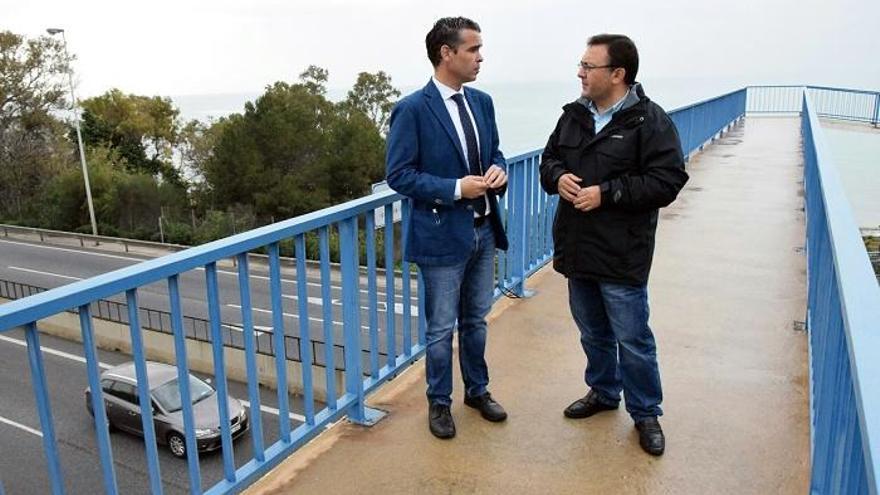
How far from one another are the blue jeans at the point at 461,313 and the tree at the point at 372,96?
5275 centimetres

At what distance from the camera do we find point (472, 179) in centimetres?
290

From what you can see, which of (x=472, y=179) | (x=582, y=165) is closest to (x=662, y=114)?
(x=582, y=165)

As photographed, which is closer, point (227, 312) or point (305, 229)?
point (305, 229)

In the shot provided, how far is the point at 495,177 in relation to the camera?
9.94 feet

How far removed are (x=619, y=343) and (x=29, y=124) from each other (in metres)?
45.6

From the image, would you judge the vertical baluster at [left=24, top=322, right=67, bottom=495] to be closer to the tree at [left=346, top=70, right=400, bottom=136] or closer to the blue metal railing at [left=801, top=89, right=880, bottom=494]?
the blue metal railing at [left=801, top=89, right=880, bottom=494]

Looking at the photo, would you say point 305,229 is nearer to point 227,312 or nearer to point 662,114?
point 662,114

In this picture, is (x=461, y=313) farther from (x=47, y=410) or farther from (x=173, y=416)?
(x=173, y=416)

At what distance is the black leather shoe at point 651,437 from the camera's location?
309 centimetres

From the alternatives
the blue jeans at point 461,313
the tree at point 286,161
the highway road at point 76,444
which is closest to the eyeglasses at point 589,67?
the blue jeans at point 461,313

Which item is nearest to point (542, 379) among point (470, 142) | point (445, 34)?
point (470, 142)

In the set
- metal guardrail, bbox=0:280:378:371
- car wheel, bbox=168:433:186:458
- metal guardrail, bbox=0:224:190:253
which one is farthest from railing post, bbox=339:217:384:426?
metal guardrail, bbox=0:224:190:253

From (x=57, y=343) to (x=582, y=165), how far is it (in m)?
23.7

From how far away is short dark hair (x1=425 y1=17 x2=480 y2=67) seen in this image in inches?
113
